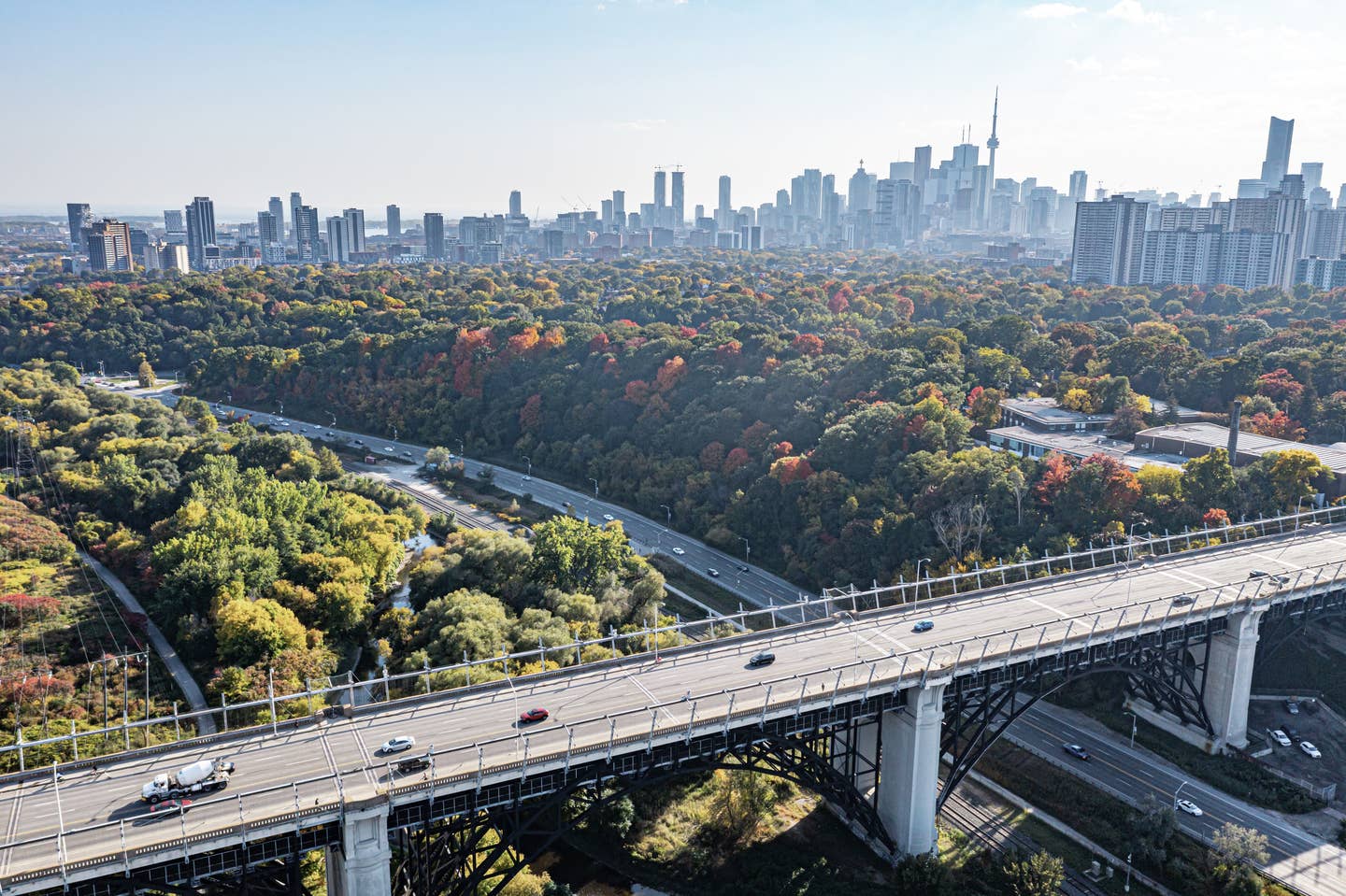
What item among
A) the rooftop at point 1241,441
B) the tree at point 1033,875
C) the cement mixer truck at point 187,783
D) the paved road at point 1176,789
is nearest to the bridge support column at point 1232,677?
the paved road at point 1176,789

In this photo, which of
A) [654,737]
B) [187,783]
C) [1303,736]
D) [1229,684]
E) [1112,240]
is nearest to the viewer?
[187,783]

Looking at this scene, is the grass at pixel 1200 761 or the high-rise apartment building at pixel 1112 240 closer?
the grass at pixel 1200 761

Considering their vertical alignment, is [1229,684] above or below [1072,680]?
below

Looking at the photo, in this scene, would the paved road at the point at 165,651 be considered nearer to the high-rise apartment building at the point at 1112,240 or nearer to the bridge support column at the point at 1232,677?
the bridge support column at the point at 1232,677

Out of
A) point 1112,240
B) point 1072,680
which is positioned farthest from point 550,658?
point 1112,240

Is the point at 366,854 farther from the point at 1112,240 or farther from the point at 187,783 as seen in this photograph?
the point at 1112,240

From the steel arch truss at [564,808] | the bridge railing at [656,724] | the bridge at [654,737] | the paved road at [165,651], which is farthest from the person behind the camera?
the paved road at [165,651]
